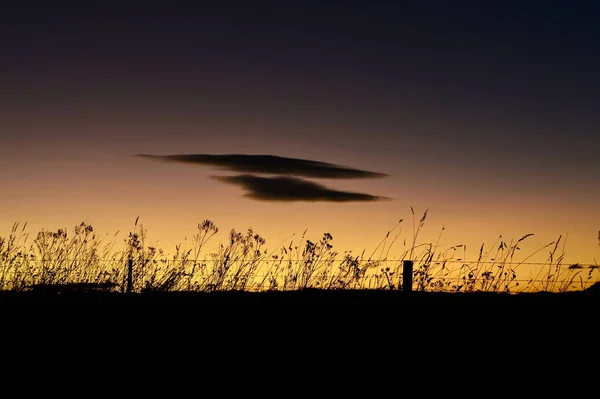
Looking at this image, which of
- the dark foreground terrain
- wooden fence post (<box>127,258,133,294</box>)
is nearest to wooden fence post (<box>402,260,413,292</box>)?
the dark foreground terrain

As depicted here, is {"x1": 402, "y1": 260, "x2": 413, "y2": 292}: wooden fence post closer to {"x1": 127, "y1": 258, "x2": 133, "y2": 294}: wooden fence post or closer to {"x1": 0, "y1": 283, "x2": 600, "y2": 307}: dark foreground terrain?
{"x1": 0, "y1": 283, "x2": 600, "y2": 307}: dark foreground terrain

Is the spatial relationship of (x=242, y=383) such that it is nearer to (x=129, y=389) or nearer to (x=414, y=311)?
(x=129, y=389)

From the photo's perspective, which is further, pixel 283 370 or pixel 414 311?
pixel 414 311

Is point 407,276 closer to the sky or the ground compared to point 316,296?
closer to the sky

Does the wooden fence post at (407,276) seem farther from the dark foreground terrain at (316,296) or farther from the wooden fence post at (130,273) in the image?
the wooden fence post at (130,273)

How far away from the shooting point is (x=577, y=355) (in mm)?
5250

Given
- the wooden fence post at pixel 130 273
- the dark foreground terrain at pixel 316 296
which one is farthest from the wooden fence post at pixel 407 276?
the wooden fence post at pixel 130 273

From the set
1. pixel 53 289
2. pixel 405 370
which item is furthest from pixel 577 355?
pixel 53 289

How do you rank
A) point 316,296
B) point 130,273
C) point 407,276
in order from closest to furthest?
point 316,296 → point 407,276 → point 130,273

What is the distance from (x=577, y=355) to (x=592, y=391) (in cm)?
86

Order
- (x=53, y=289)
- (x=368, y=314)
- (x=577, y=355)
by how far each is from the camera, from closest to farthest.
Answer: (x=577, y=355), (x=368, y=314), (x=53, y=289)

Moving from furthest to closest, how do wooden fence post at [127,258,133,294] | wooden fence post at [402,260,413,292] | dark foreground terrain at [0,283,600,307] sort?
wooden fence post at [127,258,133,294] < wooden fence post at [402,260,413,292] < dark foreground terrain at [0,283,600,307]

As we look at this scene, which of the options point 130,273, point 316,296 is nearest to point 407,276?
point 316,296

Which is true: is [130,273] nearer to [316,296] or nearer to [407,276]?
[316,296]
